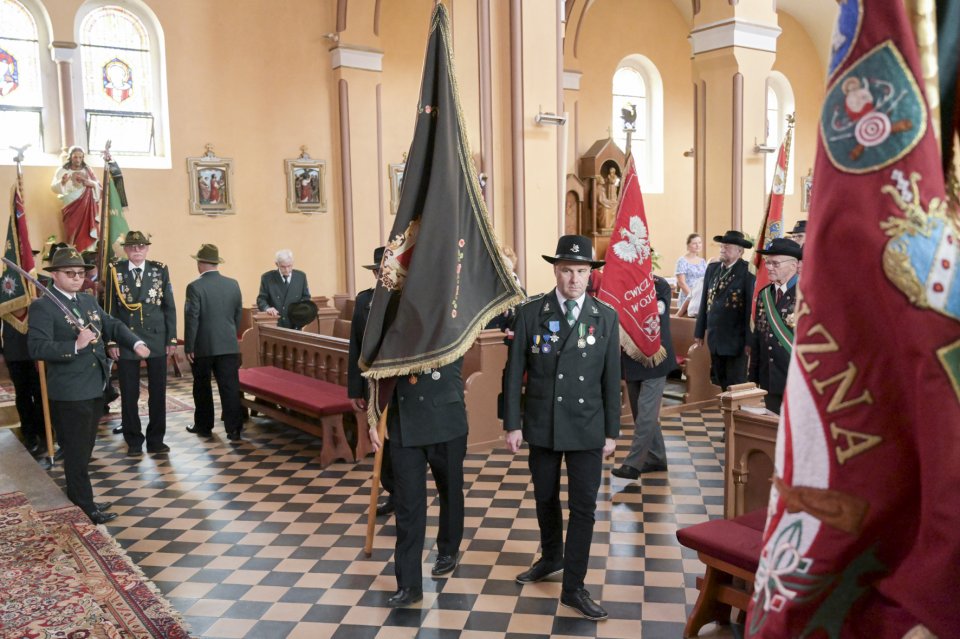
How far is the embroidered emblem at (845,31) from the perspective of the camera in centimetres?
91

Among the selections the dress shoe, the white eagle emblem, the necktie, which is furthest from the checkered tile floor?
the white eagle emblem

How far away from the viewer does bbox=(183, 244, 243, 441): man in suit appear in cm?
790

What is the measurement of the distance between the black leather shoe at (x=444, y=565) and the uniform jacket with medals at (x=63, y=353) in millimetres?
2763

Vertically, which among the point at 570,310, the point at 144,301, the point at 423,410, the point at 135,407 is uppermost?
the point at 570,310

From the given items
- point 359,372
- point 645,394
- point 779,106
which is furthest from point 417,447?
point 779,106

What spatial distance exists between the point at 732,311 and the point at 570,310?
3106mm

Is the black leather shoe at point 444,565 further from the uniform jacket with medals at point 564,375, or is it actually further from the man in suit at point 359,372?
the uniform jacket with medals at point 564,375

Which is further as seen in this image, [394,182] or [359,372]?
[394,182]

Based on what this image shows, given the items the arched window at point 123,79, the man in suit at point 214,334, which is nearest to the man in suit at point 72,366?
the man in suit at point 214,334

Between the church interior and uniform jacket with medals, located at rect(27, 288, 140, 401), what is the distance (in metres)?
0.88

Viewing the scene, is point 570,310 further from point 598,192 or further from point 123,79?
point 598,192

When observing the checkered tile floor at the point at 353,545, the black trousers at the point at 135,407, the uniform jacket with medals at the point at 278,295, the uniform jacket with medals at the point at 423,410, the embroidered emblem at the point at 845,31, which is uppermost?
the embroidered emblem at the point at 845,31

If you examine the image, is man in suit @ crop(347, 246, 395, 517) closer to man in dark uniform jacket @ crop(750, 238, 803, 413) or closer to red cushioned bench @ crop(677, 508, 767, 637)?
red cushioned bench @ crop(677, 508, 767, 637)

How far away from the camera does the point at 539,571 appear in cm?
446
